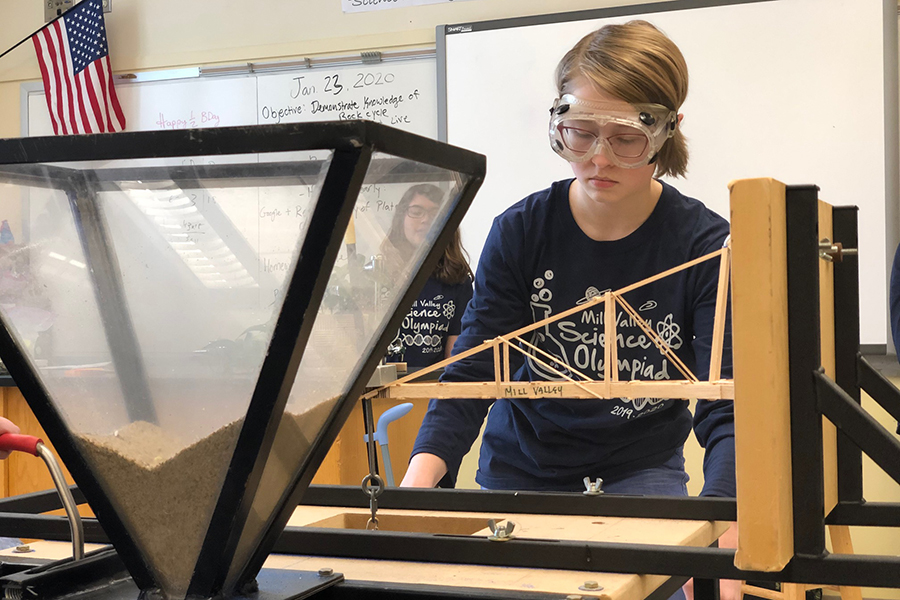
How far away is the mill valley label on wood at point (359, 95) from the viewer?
3.98 m

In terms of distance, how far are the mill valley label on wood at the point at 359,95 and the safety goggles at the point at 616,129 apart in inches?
98.2

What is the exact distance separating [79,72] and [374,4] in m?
1.56

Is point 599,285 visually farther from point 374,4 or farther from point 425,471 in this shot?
point 374,4

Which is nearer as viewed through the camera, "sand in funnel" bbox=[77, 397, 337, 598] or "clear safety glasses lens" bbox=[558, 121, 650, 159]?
"sand in funnel" bbox=[77, 397, 337, 598]

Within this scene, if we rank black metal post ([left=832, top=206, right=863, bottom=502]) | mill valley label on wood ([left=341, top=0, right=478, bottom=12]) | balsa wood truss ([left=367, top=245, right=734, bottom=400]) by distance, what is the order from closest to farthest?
black metal post ([left=832, top=206, right=863, bottom=502])
balsa wood truss ([left=367, top=245, right=734, bottom=400])
mill valley label on wood ([left=341, top=0, right=478, bottom=12])

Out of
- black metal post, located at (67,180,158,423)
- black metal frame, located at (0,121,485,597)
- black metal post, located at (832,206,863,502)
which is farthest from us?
black metal post, located at (832,206,863,502)

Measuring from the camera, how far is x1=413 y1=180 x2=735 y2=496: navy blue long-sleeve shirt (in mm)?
1519

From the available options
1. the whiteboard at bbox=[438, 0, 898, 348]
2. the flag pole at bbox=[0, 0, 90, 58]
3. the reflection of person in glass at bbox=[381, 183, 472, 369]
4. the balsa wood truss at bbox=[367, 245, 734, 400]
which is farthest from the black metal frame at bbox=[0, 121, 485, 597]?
the flag pole at bbox=[0, 0, 90, 58]

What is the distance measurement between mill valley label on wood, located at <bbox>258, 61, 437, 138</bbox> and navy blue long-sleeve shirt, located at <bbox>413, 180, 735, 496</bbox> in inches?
95.1

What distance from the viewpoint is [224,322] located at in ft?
2.38

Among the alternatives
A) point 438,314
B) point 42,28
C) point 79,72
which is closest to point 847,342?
point 438,314

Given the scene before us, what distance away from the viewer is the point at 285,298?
26.9 inches

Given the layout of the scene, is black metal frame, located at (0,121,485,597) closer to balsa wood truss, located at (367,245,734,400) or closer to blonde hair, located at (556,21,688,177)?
balsa wood truss, located at (367,245,734,400)

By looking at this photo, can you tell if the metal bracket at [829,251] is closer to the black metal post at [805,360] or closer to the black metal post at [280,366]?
the black metal post at [805,360]
